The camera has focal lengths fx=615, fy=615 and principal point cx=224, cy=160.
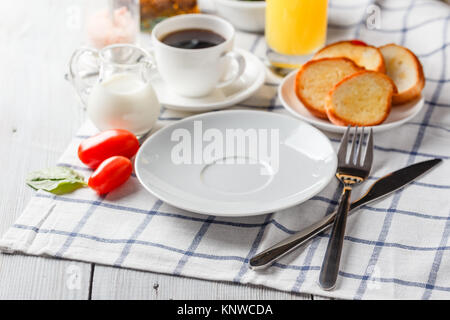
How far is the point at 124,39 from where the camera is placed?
1.77m

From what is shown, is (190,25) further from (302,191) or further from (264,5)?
(302,191)

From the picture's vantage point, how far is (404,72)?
154 centimetres

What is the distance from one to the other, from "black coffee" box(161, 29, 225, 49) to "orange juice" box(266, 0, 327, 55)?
0.20m

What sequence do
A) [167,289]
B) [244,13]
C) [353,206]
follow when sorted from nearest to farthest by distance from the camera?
[167,289]
[353,206]
[244,13]

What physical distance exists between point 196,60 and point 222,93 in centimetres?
14

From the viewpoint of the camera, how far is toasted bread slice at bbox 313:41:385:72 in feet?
5.07

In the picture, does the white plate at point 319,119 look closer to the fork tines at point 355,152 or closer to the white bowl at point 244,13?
the fork tines at point 355,152

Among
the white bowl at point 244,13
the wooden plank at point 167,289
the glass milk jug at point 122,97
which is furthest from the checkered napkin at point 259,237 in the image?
the white bowl at point 244,13

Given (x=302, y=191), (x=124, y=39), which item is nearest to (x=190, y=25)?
(x=124, y=39)

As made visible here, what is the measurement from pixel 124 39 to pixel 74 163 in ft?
1.86

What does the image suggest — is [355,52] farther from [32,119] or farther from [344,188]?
[32,119]

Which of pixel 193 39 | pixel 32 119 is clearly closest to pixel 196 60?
pixel 193 39

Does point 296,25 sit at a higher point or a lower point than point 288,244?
higher

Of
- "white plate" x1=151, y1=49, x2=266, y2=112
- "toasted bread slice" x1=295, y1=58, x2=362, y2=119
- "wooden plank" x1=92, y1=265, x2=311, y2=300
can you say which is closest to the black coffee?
"white plate" x1=151, y1=49, x2=266, y2=112
